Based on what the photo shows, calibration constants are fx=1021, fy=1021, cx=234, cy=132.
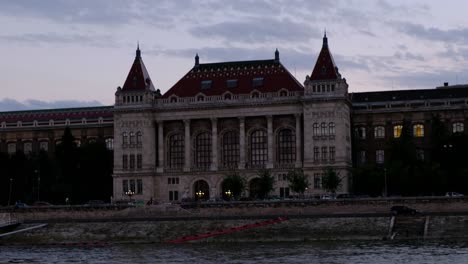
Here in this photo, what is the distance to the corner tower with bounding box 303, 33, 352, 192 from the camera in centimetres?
14725

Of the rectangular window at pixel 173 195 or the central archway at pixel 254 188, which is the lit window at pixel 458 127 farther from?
the rectangular window at pixel 173 195

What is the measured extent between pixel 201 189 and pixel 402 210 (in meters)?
52.0

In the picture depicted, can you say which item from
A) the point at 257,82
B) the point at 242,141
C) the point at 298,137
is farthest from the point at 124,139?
the point at 298,137

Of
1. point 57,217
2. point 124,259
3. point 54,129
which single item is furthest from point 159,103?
point 124,259

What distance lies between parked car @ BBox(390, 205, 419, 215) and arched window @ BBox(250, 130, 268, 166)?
43748 mm

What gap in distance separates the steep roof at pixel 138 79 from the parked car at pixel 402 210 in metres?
58.4

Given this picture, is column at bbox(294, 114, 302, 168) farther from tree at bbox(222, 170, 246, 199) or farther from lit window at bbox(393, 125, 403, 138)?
lit window at bbox(393, 125, 403, 138)

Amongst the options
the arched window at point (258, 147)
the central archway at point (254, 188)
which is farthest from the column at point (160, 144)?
the central archway at point (254, 188)

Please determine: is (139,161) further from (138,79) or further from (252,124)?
(252,124)

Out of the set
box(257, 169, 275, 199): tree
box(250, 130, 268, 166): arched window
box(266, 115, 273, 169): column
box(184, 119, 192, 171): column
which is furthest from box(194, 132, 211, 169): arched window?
box(257, 169, 275, 199): tree

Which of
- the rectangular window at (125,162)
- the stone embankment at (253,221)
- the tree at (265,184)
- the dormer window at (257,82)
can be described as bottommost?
the stone embankment at (253,221)

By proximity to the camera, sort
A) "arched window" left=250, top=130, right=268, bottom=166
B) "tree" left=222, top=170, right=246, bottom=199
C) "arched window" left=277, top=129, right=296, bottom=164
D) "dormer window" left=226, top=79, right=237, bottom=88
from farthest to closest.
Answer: "dormer window" left=226, top=79, right=237, bottom=88 < "arched window" left=250, top=130, right=268, bottom=166 < "arched window" left=277, top=129, right=296, bottom=164 < "tree" left=222, top=170, right=246, bottom=199

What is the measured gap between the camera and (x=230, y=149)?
15512cm

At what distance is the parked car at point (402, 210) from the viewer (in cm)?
10856
